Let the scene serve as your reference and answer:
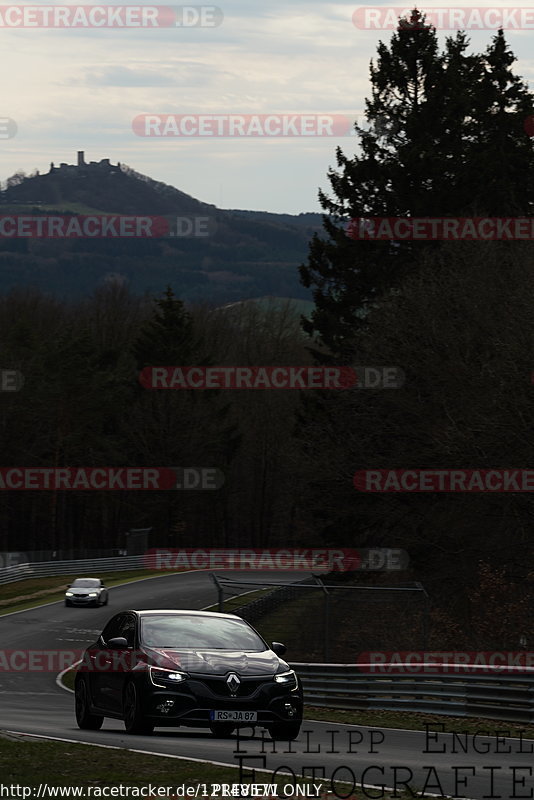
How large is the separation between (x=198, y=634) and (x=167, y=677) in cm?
118

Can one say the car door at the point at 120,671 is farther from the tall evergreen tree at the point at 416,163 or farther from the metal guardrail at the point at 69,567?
the metal guardrail at the point at 69,567

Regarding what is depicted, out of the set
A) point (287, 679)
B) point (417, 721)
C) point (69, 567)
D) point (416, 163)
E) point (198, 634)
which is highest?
point (416, 163)

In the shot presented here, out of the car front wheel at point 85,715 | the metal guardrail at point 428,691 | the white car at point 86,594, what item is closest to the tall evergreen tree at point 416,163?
the white car at point 86,594

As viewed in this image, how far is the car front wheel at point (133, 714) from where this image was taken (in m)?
13.9

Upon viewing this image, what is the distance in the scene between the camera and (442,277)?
3791cm

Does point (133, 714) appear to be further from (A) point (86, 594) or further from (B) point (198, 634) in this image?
(A) point (86, 594)

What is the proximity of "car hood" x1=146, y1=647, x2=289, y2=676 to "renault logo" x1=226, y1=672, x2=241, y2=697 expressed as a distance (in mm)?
83

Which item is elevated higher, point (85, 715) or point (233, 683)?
point (233, 683)

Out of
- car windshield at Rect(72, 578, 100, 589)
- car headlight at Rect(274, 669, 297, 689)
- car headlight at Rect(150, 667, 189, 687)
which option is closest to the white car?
car windshield at Rect(72, 578, 100, 589)

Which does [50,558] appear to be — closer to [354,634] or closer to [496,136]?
[496,136]

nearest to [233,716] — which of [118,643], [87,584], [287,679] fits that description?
[287,679]

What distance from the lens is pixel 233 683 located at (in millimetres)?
13797

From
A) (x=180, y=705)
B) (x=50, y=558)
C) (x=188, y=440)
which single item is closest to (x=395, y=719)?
(x=180, y=705)

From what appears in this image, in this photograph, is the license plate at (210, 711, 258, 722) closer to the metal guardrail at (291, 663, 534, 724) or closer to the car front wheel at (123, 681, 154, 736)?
the car front wheel at (123, 681, 154, 736)
